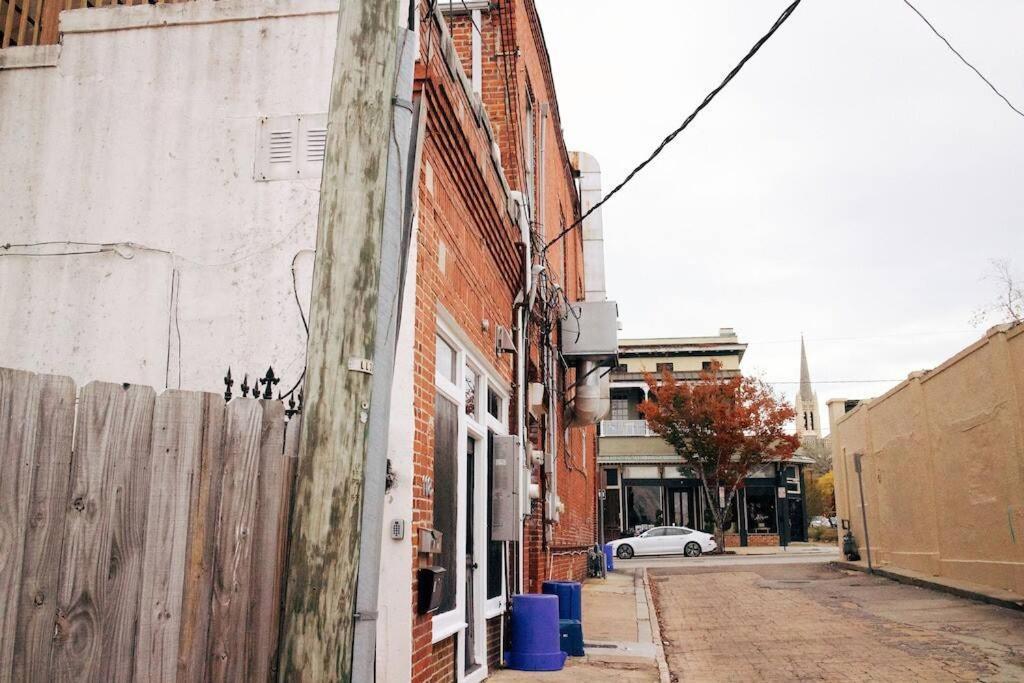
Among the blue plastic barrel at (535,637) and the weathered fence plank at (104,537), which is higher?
the weathered fence plank at (104,537)

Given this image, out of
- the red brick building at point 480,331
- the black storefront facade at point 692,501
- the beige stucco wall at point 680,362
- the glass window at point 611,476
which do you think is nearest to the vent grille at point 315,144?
the red brick building at point 480,331

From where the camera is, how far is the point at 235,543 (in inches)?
137

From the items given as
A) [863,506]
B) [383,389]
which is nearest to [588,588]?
[863,506]

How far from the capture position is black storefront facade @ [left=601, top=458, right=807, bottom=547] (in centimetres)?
3997

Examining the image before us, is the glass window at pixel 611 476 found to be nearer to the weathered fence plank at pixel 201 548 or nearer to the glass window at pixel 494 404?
the glass window at pixel 494 404

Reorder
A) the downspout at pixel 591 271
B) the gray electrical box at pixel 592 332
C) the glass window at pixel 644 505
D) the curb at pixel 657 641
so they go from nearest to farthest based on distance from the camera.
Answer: the curb at pixel 657 641 < the gray electrical box at pixel 592 332 < the downspout at pixel 591 271 < the glass window at pixel 644 505

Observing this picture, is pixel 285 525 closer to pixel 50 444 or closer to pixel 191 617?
pixel 191 617

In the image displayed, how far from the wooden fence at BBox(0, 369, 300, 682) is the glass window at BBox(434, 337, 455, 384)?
328cm

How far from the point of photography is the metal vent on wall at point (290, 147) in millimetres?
5281

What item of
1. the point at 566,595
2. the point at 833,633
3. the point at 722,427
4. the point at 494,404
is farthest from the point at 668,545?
the point at 494,404

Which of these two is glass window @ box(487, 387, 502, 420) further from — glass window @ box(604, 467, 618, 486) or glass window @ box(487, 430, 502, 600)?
glass window @ box(604, 467, 618, 486)

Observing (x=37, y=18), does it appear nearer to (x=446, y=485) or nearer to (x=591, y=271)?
(x=446, y=485)

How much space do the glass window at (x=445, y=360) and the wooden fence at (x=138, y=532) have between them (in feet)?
10.8

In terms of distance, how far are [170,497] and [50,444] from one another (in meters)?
0.47
